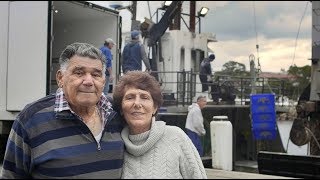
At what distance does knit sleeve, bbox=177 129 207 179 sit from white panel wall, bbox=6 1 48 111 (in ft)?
14.3

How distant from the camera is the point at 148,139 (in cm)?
221

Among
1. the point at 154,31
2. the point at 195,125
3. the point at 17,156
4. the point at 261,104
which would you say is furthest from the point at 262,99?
the point at 17,156

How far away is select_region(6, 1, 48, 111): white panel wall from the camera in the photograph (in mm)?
6207

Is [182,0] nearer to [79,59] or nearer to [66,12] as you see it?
[66,12]

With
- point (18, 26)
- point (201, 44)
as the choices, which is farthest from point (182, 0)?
point (18, 26)

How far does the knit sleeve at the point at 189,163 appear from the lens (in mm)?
2186

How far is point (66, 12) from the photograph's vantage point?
836 cm

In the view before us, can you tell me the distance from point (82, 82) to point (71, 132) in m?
0.24

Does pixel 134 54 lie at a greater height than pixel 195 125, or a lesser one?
greater

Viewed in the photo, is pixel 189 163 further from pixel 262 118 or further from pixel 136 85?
pixel 262 118

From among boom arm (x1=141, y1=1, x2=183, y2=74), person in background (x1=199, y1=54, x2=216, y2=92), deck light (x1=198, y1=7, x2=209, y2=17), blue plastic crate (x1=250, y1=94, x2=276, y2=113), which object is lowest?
blue plastic crate (x1=250, y1=94, x2=276, y2=113)

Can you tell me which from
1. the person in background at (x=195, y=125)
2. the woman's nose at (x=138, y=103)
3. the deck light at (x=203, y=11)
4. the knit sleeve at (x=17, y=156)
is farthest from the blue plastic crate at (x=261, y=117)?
the knit sleeve at (x=17, y=156)

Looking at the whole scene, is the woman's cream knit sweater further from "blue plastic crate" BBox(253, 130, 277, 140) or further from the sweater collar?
"blue plastic crate" BBox(253, 130, 277, 140)

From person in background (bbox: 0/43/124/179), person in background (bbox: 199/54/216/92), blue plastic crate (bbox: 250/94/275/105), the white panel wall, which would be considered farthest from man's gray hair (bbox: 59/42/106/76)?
person in background (bbox: 199/54/216/92)
